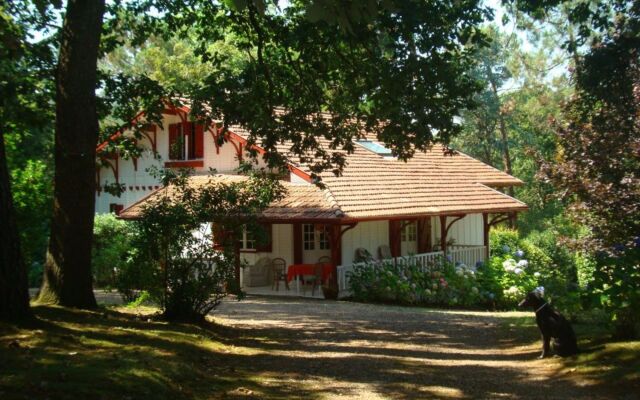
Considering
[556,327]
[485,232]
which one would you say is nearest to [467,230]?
[485,232]

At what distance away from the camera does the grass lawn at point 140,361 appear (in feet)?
20.8

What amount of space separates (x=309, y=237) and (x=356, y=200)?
8.80 ft

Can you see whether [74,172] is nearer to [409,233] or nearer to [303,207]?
[303,207]

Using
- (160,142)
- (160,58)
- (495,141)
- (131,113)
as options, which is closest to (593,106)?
(131,113)

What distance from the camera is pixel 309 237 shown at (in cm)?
2200

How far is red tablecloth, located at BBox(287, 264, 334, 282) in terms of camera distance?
1969 centimetres

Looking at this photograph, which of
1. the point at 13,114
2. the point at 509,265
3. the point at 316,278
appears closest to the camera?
the point at 13,114

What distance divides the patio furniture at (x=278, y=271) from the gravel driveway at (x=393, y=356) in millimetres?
5052

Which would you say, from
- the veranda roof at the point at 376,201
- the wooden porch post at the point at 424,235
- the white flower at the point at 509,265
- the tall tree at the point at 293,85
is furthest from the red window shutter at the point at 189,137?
the white flower at the point at 509,265

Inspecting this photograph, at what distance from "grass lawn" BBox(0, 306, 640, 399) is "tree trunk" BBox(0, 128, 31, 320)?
237 mm

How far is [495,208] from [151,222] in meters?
16.6

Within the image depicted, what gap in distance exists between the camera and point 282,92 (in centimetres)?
1388

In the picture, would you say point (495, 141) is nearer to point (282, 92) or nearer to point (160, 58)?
point (160, 58)

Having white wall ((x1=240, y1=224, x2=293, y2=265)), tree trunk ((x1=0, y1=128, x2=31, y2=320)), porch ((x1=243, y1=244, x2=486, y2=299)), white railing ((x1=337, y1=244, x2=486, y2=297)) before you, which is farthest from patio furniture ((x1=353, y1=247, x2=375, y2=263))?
tree trunk ((x1=0, y1=128, x2=31, y2=320))
